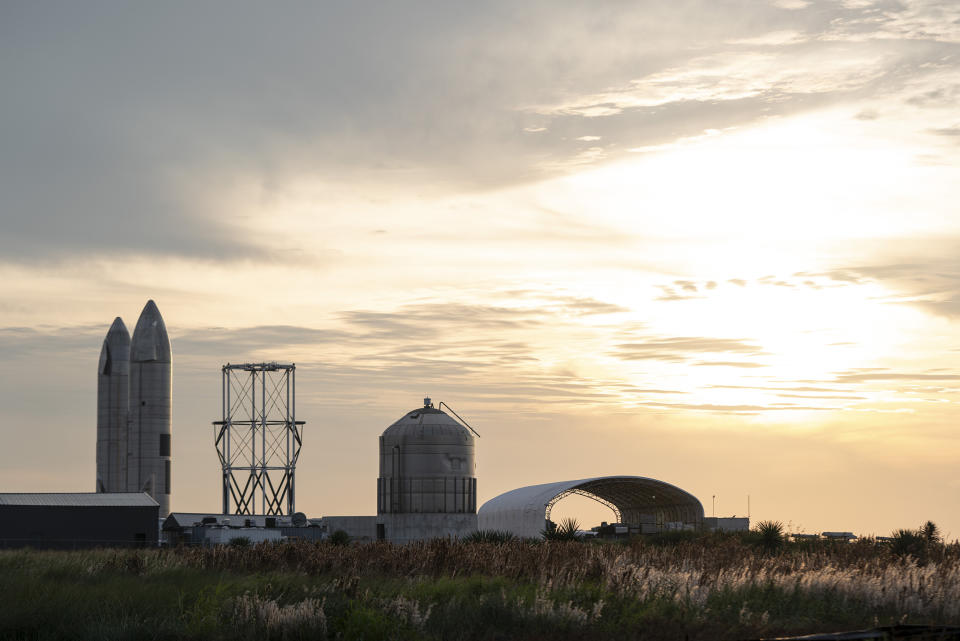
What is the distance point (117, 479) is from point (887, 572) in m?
91.0

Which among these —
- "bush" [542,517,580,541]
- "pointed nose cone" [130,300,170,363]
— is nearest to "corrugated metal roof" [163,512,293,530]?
"pointed nose cone" [130,300,170,363]

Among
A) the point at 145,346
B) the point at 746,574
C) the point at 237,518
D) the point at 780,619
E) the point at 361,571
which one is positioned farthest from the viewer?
the point at 145,346

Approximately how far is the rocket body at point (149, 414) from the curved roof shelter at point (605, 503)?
3155 cm

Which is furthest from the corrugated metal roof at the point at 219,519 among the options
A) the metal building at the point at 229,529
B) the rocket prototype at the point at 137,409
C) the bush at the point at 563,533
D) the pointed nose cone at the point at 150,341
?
the bush at the point at 563,533

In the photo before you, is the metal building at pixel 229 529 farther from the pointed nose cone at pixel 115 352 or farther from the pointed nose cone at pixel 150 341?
the pointed nose cone at pixel 115 352

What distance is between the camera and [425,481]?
3519 inches

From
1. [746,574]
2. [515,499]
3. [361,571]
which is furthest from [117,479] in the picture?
[746,574]

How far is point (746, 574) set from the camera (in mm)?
25375

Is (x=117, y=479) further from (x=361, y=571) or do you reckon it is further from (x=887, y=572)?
Result: (x=887, y=572)

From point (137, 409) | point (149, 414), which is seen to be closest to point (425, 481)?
point (149, 414)

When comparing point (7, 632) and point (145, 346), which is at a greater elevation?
point (145, 346)

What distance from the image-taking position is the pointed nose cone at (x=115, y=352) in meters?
105

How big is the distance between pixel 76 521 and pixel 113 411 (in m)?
24.8

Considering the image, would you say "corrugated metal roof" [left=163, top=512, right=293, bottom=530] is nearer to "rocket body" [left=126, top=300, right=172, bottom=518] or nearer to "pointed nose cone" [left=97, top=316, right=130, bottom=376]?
"rocket body" [left=126, top=300, right=172, bottom=518]
